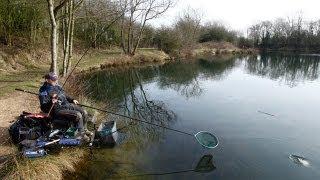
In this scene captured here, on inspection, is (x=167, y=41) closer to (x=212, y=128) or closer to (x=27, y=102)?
(x=212, y=128)

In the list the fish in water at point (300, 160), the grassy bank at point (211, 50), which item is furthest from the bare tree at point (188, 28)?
the fish in water at point (300, 160)

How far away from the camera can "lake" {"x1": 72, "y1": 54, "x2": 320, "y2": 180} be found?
894 cm

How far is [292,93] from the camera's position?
20.5 metres

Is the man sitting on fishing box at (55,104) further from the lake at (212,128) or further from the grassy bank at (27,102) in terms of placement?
the lake at (212,128)

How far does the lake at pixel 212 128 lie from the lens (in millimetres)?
8938

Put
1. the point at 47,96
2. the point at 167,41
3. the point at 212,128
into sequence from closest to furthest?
the point at 47,96
the point at 212,128
the point at 167,41

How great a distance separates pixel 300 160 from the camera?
388 inches

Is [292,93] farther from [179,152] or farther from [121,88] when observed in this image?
[179,152]

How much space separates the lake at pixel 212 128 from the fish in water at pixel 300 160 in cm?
14

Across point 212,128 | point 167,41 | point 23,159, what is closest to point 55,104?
point 23,159

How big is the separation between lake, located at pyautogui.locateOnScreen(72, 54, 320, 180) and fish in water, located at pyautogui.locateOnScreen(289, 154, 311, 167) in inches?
5.7

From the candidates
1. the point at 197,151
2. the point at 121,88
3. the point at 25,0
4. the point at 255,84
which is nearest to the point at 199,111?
the point at 197,151

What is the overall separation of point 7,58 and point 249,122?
1445 cm

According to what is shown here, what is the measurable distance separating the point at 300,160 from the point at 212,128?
3409mm
